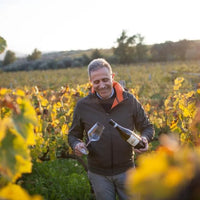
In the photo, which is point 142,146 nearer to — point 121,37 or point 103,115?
point 103,115

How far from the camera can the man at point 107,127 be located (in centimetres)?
226

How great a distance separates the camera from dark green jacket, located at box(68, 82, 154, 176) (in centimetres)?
226

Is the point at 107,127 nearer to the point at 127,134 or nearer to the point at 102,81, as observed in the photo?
the point at 127,134

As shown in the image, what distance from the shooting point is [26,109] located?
0.88 m

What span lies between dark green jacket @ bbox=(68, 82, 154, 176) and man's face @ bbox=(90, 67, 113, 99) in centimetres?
9

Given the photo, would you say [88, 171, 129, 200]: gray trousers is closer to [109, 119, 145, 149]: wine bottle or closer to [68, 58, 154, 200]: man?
[68, 58, 154, 200]: man

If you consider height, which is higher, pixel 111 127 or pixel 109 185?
pixel 111 127

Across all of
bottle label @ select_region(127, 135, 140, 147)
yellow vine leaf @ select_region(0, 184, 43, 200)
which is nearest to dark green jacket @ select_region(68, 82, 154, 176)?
bottle label @ select_region(127, 135, 140, 147)

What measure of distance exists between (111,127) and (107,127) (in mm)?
37

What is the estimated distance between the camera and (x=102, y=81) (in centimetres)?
230

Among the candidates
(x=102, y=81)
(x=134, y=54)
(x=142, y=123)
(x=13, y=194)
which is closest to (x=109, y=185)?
(x=142, y=123)

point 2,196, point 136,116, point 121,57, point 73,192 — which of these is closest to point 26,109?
point 2,196

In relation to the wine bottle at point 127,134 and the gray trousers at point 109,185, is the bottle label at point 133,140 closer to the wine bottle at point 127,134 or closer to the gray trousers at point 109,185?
the wine bottle at point 127,134

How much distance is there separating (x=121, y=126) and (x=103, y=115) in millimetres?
192
